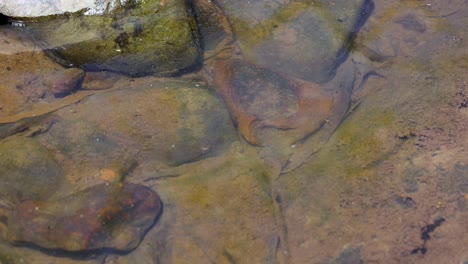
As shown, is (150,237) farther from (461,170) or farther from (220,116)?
(461,170)

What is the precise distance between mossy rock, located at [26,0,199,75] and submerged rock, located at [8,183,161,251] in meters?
1.10

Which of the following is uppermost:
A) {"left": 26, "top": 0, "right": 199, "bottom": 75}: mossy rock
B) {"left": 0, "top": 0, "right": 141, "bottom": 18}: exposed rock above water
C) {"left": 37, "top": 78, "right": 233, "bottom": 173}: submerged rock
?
{"left": 0, "top": 0, "right": 141, "bottom": 18}: exposed rock above water

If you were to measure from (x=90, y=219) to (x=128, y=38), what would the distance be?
154cm

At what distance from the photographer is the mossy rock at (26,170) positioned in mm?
3248

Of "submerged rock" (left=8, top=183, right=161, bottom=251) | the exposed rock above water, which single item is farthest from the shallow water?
the exposed rock above water

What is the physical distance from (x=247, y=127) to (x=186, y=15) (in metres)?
1.13

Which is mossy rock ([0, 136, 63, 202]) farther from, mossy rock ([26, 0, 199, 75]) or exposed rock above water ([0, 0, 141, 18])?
exposed rock above water ([0, 0, 141, 18])

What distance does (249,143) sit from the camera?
359 centimetres

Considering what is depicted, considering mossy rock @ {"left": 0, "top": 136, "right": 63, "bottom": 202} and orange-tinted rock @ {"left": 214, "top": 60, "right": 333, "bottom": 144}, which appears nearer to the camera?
mossy rock @ {"left": 0, "top": 136, "right": 63, "bottom": 202}

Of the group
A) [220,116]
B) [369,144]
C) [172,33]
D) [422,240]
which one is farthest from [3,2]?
[422,240]

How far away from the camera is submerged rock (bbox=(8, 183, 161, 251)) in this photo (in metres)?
3.04

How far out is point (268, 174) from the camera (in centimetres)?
345

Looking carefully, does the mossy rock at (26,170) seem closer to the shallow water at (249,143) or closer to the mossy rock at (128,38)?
the shallow water at (249,143)

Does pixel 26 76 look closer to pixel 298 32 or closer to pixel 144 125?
pixel 144 125
